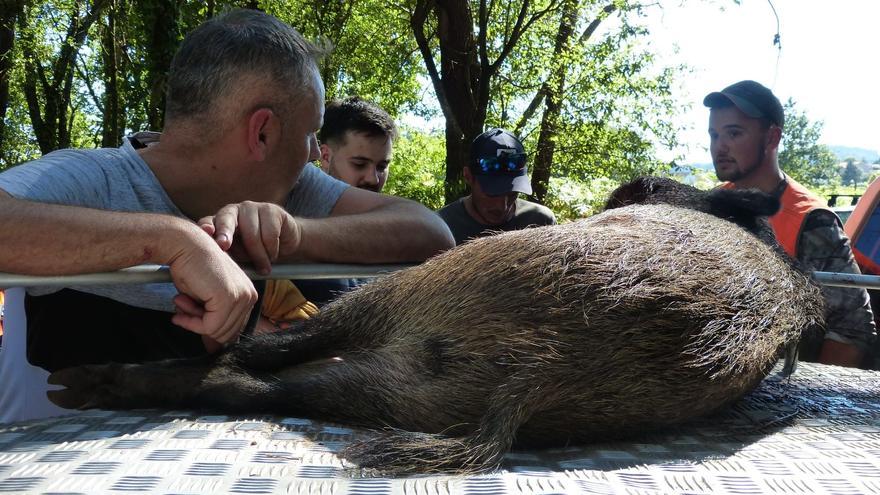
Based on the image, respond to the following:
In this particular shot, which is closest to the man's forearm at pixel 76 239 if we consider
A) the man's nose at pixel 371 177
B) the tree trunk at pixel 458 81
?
the man's nose at pixel 371 177

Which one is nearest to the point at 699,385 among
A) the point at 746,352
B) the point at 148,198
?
the point at 746,352

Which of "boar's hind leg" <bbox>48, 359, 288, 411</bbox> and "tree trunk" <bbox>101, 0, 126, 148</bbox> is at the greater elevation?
"tree trunk" <bbox>101, 0, 126, 148</bbox>

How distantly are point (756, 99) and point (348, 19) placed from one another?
12.2 m

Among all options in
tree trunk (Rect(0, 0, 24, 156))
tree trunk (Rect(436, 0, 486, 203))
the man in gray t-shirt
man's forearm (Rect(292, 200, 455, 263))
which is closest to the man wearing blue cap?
man's forearm (Rect(292, 200, 455, 263))

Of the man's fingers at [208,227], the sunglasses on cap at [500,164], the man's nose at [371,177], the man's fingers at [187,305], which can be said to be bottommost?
the man's fingers at [187,305]

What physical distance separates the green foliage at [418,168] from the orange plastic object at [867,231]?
39.2ft

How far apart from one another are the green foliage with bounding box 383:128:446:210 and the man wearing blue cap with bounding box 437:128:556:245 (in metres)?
11.1

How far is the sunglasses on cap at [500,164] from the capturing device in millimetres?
4293

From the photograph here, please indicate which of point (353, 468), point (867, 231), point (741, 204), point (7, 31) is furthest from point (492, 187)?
point (7, 31)

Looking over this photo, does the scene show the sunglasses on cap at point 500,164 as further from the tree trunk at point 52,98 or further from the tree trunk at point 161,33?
the tree trunk at point 52,98

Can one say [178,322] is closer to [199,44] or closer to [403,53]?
[199,44]

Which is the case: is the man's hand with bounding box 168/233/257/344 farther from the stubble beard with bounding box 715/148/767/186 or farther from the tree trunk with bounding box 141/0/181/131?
the tree trunk with bounding box 141/0/181/131

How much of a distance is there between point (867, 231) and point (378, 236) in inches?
113

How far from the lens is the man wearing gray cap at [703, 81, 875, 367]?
2945 millimetres
